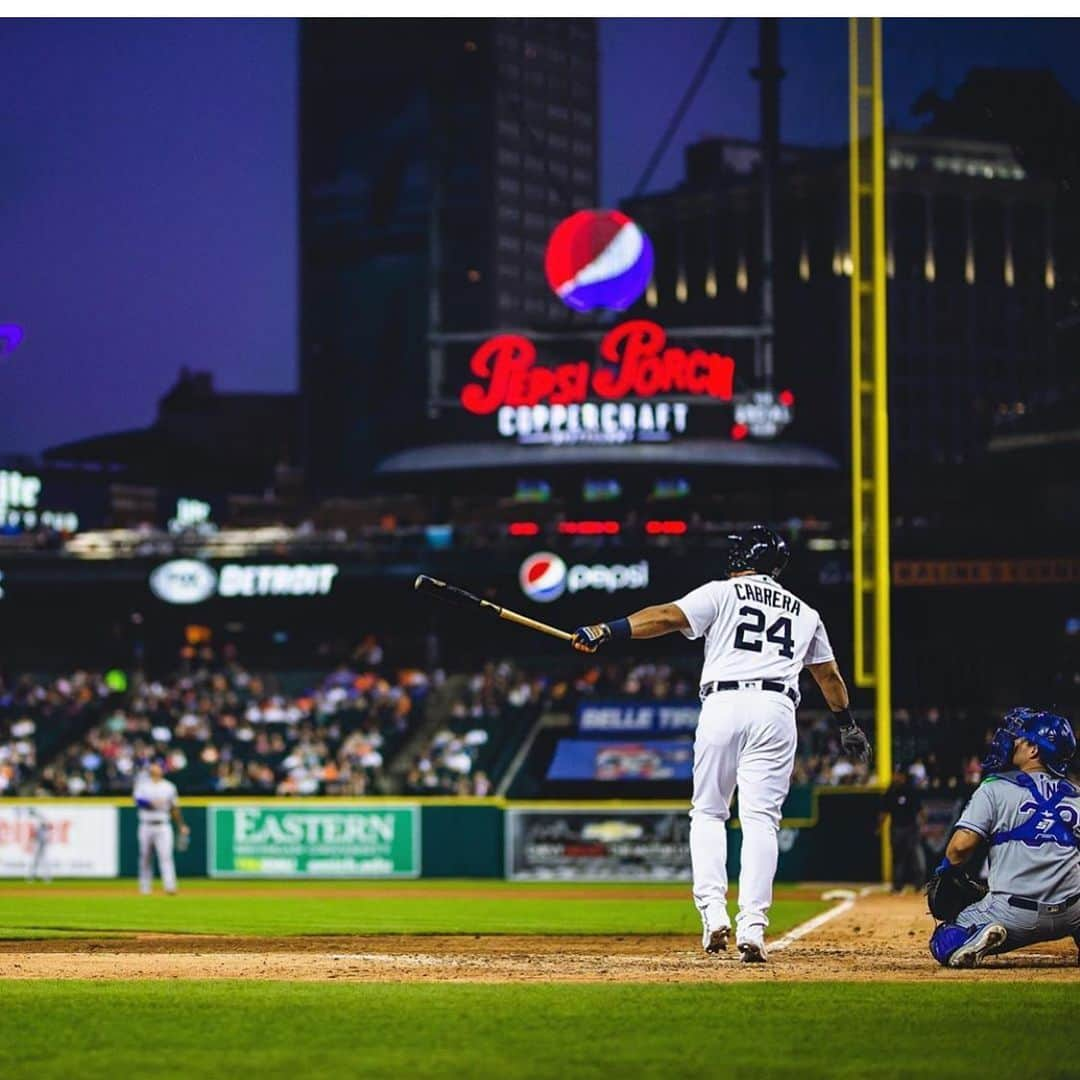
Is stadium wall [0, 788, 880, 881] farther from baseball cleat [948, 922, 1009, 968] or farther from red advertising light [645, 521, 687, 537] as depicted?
baseball cleat [948, 922, 1009, 968]

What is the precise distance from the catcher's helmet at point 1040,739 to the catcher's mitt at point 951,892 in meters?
0.53

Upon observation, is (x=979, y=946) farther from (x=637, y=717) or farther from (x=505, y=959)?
(x=637, y=717)

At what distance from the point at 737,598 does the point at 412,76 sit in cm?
9578

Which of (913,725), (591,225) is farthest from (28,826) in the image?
(591,225)

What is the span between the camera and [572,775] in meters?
34.0

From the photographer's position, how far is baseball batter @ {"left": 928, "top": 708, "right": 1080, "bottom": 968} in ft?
29.7

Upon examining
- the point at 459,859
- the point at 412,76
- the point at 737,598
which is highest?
the point at 412,76

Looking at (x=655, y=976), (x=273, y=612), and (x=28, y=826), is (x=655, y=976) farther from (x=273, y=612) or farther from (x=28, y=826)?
(x=273, y=612)

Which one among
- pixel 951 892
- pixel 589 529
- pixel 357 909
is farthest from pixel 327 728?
pixel 951 892

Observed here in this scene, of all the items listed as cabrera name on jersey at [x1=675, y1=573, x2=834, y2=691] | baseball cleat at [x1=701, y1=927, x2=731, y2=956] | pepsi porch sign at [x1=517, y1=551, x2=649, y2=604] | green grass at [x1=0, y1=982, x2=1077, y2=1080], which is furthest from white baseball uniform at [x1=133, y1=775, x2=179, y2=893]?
pepsi porch sign at [x1=517, y1=551, x2=649, y2=604]

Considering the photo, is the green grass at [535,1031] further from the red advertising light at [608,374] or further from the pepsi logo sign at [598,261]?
the red advertising light at [608,374]

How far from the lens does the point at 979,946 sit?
9.05 m

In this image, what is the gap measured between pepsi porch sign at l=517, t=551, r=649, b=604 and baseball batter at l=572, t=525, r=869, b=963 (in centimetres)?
3147

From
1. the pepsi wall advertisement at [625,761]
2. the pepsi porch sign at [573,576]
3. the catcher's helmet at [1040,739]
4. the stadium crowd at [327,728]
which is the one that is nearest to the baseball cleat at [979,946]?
the catcher's helmet at [1040,739]
